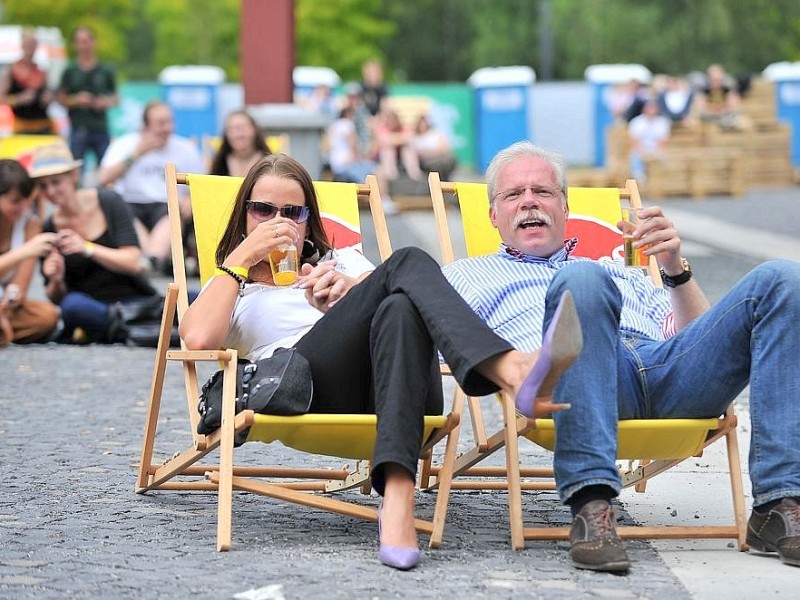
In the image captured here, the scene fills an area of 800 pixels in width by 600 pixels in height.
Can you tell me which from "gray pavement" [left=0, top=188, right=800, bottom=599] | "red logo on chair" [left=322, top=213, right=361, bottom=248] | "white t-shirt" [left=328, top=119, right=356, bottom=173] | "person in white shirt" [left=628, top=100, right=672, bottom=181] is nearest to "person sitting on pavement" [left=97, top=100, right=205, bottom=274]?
"gray pavement" [left=0, top=188, right=800, bottom=599]

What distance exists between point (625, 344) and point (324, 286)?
916 mm

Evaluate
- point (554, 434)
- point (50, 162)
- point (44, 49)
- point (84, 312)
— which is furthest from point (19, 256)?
point (44, 49)

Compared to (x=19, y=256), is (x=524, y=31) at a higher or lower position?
higher

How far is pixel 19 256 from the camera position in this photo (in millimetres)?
8086

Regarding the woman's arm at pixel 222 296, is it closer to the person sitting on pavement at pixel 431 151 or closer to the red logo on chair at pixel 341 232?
the red logo on chair at pixel 341 232

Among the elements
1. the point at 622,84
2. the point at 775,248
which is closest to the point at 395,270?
the point at 775,248

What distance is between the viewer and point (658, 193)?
21578 mm

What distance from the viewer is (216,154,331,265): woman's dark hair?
474 centimetres

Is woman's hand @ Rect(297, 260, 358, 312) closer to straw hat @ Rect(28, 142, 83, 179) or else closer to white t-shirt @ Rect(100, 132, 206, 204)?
straw hat @ Rect(28, 142, 83, 179)

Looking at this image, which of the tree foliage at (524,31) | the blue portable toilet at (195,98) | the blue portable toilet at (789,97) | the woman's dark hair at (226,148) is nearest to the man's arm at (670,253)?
the woman's dark hair at (226,148)

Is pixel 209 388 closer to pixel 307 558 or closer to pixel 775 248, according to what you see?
pixel 307 558

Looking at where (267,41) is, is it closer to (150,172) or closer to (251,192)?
(150,172)

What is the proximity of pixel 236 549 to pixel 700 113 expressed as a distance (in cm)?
2145

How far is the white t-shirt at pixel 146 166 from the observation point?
11.0m
